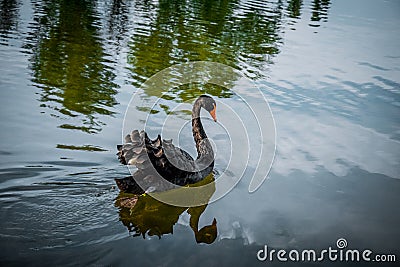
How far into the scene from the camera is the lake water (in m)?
3.91

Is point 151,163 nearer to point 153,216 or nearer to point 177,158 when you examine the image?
point 177,158

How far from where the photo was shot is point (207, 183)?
17.2 feet

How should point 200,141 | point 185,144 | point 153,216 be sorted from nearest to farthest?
point 153,216 → point 200,141 → point 185,144

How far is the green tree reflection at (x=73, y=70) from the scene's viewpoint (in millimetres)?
6730

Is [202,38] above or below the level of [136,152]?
above

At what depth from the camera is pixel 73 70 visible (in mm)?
8531

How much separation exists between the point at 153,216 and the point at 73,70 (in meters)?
5.08

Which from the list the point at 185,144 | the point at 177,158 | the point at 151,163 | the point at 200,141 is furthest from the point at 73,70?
the point at 151,163

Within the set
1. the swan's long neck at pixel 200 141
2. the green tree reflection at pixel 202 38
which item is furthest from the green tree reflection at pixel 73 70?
the swan's long neck at pixel 200 141

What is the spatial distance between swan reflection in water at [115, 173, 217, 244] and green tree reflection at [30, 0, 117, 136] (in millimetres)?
1893

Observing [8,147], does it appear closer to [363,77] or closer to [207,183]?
[207,183]

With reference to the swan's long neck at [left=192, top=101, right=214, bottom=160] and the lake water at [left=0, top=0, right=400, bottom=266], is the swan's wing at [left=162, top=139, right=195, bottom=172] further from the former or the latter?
the lake water at [left=0, top=0, right=400, bottom=266]

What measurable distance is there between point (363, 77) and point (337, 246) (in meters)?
7.14

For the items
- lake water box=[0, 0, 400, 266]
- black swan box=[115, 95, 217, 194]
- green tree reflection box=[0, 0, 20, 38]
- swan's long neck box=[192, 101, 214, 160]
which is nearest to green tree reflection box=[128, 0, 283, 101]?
lake water box=[0, 0, 400, 266]
